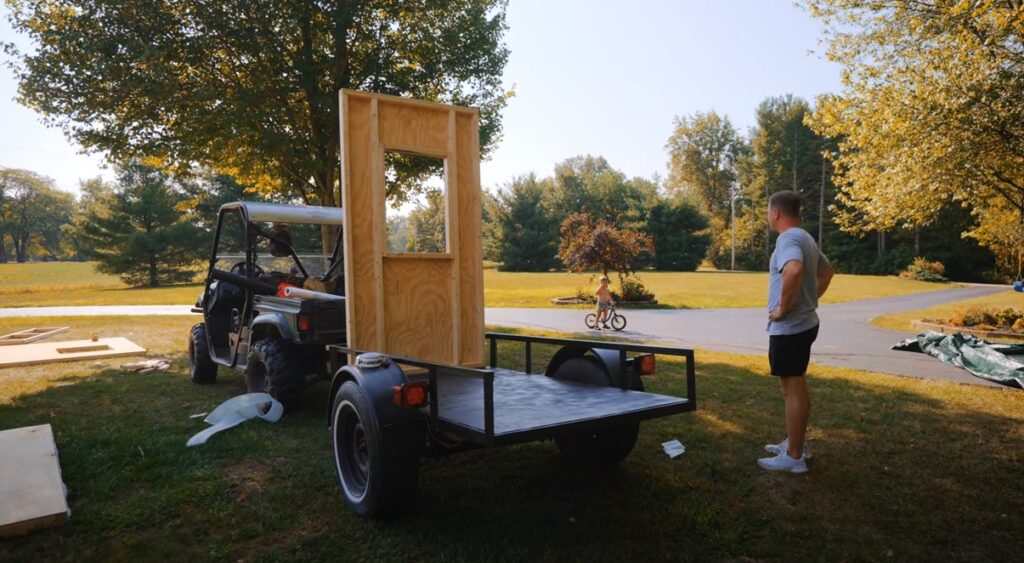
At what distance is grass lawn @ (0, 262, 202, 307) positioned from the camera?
24009 mm

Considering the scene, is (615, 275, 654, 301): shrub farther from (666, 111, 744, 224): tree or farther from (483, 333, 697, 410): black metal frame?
(666, 111, 744, 224): tree

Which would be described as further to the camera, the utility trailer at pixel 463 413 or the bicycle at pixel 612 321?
the bicycle at pixel 612 321

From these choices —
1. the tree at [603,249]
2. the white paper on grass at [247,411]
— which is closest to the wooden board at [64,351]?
the white paper on grass at [247,411]

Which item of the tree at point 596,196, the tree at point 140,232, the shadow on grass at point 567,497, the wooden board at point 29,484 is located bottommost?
the shadow on grass at point 567,497

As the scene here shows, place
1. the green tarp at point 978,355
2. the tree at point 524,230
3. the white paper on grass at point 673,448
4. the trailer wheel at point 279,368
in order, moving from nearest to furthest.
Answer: the white paper on grass at point 673,448 < the trailer wheel at point 279,368 < the green tarp at point 978,355 < the tree at point 524,230

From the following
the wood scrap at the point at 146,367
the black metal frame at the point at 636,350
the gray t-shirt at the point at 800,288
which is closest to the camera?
the black metal frame at the point at 636,350

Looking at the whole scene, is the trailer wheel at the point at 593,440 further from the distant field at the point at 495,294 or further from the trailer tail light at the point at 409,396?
the distant field at the point at 495,294

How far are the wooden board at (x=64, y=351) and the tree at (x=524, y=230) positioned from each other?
44447 millimetres

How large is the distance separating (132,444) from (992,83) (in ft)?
46.4

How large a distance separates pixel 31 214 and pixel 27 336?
2973 inches

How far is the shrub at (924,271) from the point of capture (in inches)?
1575

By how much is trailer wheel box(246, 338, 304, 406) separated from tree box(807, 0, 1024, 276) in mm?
12030

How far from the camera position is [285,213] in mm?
6625

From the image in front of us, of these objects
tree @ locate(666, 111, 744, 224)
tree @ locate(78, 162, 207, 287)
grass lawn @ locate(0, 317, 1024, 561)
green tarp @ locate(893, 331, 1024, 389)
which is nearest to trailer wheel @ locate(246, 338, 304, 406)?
grass lawn @ locate(0, 317, 1024, 561)
